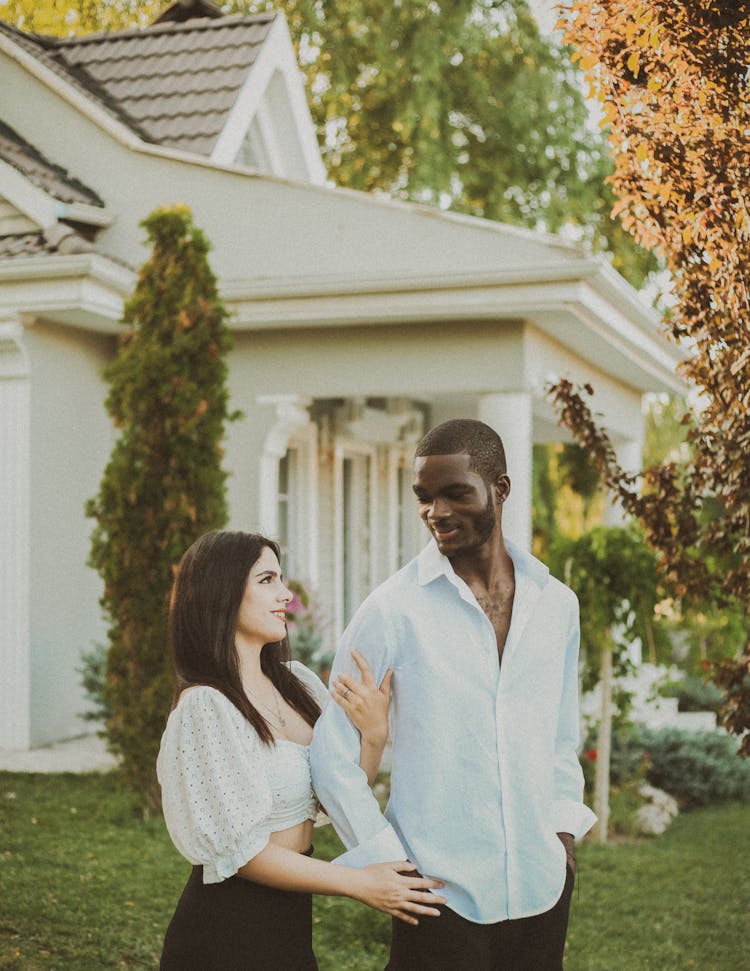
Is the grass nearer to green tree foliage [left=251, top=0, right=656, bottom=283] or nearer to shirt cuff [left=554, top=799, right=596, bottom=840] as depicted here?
shirt cuff [left=554, top=799, right=596, bottom=840]

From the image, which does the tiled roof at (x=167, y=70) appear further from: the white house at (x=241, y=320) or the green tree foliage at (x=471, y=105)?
the green tree foliage at (x=471, y=105)

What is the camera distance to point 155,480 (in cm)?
695

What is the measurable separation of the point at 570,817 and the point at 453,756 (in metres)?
0.45

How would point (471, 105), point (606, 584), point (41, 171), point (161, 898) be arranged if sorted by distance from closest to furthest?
point (161, 898)
point (606, 584)
point (41, 171)
point (471, 105)

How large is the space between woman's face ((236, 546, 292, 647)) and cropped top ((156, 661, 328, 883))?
20 cm

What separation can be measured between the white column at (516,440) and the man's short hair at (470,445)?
593 centimetres

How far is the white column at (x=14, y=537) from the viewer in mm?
8578

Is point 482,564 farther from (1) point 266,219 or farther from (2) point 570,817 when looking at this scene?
(1) point 266,219

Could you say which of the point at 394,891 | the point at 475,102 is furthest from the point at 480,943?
the point at 475,102

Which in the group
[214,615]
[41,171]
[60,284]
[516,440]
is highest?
[41,171]

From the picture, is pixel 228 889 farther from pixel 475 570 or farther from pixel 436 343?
pixel 436 343

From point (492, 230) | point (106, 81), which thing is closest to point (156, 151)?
point (106, 81)

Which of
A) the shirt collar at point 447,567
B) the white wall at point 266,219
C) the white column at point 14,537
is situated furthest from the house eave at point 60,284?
the shirt collar at point 447,567

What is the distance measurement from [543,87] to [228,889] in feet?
55.1
